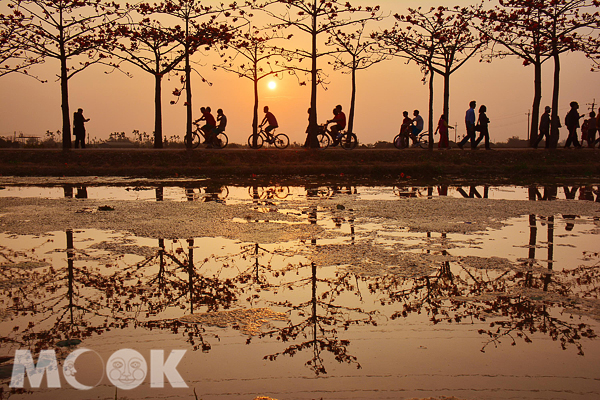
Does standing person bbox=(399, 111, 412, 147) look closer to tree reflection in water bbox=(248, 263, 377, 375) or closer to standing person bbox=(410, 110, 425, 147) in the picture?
standing person bbox=(410, 110, 425, 147)

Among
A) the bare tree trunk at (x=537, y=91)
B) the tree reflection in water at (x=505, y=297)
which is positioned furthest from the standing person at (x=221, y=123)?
the tree reflection in water at (x=505, y=297)

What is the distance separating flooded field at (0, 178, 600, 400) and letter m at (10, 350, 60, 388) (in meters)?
0.04

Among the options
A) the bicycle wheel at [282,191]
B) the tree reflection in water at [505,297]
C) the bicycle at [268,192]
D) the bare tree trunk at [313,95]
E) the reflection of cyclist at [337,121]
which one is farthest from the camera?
the bare tree trunk at [313,95]

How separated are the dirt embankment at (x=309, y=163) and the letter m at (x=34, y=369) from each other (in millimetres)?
→ 15317

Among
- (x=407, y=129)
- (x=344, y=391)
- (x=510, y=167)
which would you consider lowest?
(x=344, y=391)

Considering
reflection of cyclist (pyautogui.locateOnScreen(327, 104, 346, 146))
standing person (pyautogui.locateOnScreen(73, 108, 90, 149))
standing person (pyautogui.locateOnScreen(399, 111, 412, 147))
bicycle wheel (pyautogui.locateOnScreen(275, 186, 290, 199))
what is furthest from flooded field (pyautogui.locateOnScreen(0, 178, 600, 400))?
standing person (pyautogui.locateOnScreen(73, 108, 90, 149))

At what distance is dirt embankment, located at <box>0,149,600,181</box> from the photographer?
2031 cm

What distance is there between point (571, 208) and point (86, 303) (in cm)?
893

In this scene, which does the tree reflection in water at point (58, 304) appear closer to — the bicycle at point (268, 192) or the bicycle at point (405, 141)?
the bicycle at point (268, 192)

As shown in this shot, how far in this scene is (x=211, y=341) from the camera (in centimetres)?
383

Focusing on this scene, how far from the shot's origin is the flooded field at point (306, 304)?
10.6 feet

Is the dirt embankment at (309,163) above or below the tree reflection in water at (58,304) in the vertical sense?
above

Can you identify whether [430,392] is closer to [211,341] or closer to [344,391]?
[344,391]

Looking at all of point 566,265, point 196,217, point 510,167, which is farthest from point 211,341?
point 510,167
